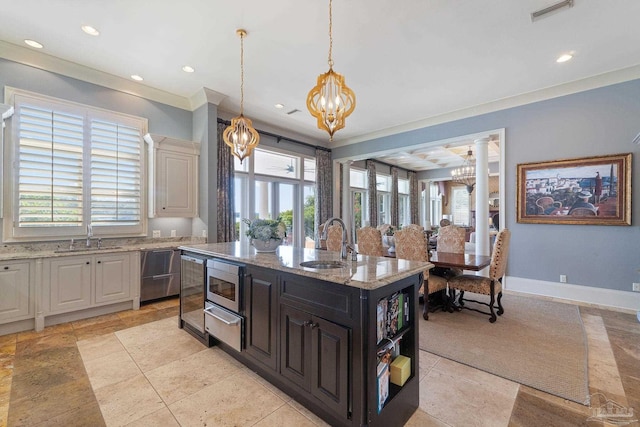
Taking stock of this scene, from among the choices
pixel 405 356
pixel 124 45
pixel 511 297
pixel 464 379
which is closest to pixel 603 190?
pixel 511 297

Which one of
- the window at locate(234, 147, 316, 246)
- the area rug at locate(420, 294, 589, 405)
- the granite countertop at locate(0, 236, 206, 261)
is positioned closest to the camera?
the area rug at locate(420, 294, 589, 405)

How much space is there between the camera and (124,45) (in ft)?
10.9

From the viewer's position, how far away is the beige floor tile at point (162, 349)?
252 centimetres

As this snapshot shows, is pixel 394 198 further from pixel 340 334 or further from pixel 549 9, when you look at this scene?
pixel 340 334

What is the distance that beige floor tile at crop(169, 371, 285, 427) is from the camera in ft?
5.85

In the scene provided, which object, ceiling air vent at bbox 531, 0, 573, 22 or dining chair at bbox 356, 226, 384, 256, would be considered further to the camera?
dining chair at bbox 356, 226, 384, 256

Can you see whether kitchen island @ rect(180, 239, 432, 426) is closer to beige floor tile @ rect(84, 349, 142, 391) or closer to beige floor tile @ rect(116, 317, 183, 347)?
beige floor tile @ rect(84, 349, 142, 391)

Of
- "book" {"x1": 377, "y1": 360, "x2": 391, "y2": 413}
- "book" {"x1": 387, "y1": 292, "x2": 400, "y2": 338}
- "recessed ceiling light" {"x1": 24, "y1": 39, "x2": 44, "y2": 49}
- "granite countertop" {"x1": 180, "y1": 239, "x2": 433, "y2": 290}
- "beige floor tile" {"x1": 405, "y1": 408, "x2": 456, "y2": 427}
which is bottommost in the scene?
"beige floor tile" {"x1": 405, "y1": 408, "x2": 456, "y2": 427}

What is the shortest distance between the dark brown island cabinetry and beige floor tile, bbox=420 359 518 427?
187mm

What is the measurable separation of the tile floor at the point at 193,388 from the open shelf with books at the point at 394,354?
23 centimetres

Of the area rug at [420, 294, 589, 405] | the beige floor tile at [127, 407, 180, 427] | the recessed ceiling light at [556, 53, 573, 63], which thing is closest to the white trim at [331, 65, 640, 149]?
the recessed ceiling light at [556, 53, 573, 63]

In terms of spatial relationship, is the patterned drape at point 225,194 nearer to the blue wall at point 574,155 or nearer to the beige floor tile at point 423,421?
the beige floor tile at point 423,421

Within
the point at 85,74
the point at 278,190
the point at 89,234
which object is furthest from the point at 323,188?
the point at 85,74

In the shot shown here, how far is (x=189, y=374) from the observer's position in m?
2.31
